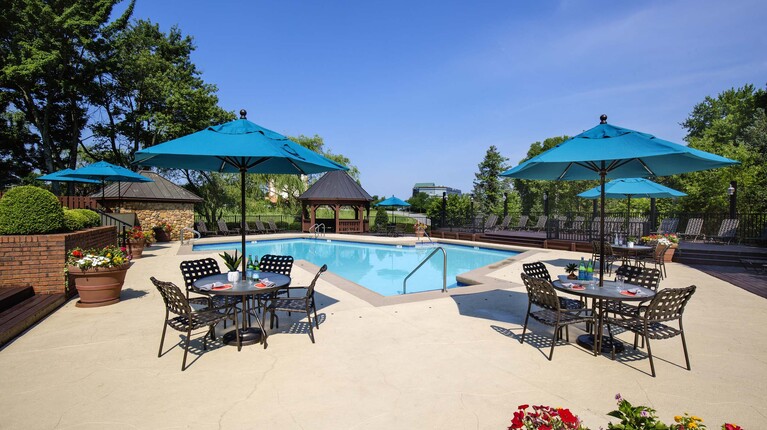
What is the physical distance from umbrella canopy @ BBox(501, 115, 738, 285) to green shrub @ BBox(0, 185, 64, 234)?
289 inches

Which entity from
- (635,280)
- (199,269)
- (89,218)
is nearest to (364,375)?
(199,269)

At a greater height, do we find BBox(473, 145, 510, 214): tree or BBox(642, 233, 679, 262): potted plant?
BBox(473, 145, 510, 214): tree

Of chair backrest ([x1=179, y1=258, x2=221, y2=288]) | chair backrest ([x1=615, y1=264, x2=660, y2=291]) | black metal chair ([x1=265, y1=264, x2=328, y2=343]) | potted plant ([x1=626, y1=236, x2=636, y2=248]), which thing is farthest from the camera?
potted plant ([x1=626, y1=236, x2=636, y2=248])

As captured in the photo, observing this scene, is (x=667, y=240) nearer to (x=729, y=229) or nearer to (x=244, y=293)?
(x=729, y=229)

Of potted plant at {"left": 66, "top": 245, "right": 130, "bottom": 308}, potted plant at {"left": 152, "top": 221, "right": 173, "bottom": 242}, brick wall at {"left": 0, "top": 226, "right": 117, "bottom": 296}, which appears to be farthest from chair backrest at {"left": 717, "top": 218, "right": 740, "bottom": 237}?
potted plant at {"left": 152, "top": 221, "right": 173, "bottom": 242}

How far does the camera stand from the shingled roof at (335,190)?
73.0 ft

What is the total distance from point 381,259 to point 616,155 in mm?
11587

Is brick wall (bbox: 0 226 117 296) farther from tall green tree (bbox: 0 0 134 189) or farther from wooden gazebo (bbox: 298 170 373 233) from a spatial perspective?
tall green tree (bbox: 0 0 134 189)

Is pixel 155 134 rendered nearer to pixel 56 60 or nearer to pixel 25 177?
pixel 56 60

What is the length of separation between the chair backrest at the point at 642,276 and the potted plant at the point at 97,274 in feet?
24.5

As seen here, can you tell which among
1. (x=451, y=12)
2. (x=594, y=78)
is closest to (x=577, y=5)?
(x=451, y=12)

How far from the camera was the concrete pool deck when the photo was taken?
2.76 meters

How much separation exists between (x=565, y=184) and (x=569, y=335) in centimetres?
3098

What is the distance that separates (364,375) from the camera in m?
3.43
